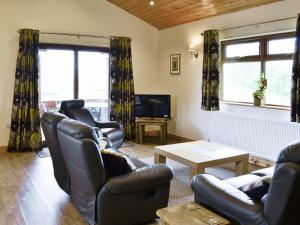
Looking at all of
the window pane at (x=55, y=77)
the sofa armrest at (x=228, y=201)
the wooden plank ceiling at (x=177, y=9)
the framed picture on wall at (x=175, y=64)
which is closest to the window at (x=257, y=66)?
the wooden plank ceiling at (x=177, y=9)

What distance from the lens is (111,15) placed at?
21.5 ft

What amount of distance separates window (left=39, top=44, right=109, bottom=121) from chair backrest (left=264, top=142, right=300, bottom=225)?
5.03 metres

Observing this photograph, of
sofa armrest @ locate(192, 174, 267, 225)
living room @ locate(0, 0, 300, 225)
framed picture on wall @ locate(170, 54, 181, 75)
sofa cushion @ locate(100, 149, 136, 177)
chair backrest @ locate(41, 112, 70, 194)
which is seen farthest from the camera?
framed picture on wall @ locate(170, 54, 181, 75)

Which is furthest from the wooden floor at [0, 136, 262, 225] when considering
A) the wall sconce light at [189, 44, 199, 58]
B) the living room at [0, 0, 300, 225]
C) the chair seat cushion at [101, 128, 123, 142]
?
the wall sconce light at [189, 44, 199, 58]

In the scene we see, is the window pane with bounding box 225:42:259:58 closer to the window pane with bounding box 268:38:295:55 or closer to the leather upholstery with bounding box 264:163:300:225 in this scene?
the window pane with bounding box 268:38:295:55

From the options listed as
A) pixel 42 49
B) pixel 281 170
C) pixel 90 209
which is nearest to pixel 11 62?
pixel 42 49

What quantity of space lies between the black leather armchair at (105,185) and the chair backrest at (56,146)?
0.19m

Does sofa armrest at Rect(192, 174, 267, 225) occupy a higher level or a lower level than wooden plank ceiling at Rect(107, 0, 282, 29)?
lower

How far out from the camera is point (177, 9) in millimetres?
5855

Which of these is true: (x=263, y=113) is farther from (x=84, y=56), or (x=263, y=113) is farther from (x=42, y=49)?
(x=42, y=49)

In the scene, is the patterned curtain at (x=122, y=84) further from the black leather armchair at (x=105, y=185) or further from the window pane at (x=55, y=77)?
the black leather armchair at (x=105, y=185)

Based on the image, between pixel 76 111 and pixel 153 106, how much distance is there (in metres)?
1.82

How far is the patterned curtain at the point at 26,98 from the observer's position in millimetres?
5508

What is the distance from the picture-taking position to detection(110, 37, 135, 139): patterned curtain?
6504 millimetres
